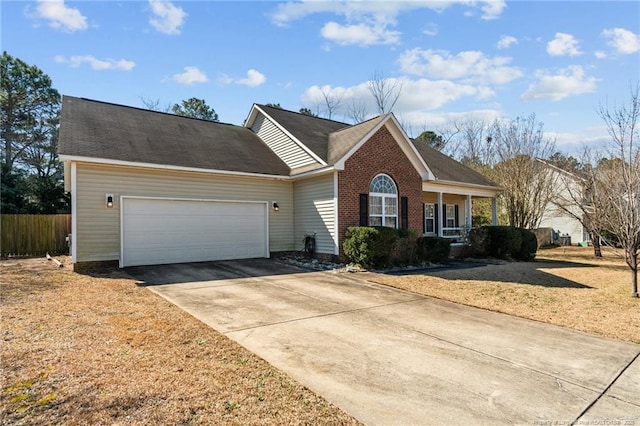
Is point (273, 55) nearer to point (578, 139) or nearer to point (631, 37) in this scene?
point (631, 37)

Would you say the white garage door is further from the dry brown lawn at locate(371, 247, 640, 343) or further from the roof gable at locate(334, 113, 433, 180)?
the dry brown lawn at locate(371, 247, 640, 343)

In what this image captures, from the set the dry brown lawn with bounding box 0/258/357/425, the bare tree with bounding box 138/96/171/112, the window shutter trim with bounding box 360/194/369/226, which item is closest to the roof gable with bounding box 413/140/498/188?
the window shutter trim with bounding box 360/194/369/226

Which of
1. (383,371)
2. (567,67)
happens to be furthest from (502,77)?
(383,371)

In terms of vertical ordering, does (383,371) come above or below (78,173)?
below

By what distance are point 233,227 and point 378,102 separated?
931 inches

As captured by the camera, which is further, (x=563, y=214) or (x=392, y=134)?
(x=563, y=214)

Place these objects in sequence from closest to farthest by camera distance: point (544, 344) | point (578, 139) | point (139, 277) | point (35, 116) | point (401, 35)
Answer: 1. point (544, 344)
2. point (139, 277)
3. point (401, 35)
4. point (578, 139)
5. point (35, 116)

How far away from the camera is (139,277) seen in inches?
406

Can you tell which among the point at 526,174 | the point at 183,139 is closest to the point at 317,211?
the point at 183,139

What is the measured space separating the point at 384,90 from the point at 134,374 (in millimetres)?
32552

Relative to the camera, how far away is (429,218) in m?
19.8

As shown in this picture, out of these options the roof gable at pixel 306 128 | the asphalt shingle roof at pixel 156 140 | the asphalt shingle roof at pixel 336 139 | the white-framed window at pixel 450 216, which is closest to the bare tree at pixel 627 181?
the asphalt shingle roof at pixel 336 139

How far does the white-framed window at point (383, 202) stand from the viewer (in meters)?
14.4

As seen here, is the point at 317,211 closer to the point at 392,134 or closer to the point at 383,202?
the point at 383,202
